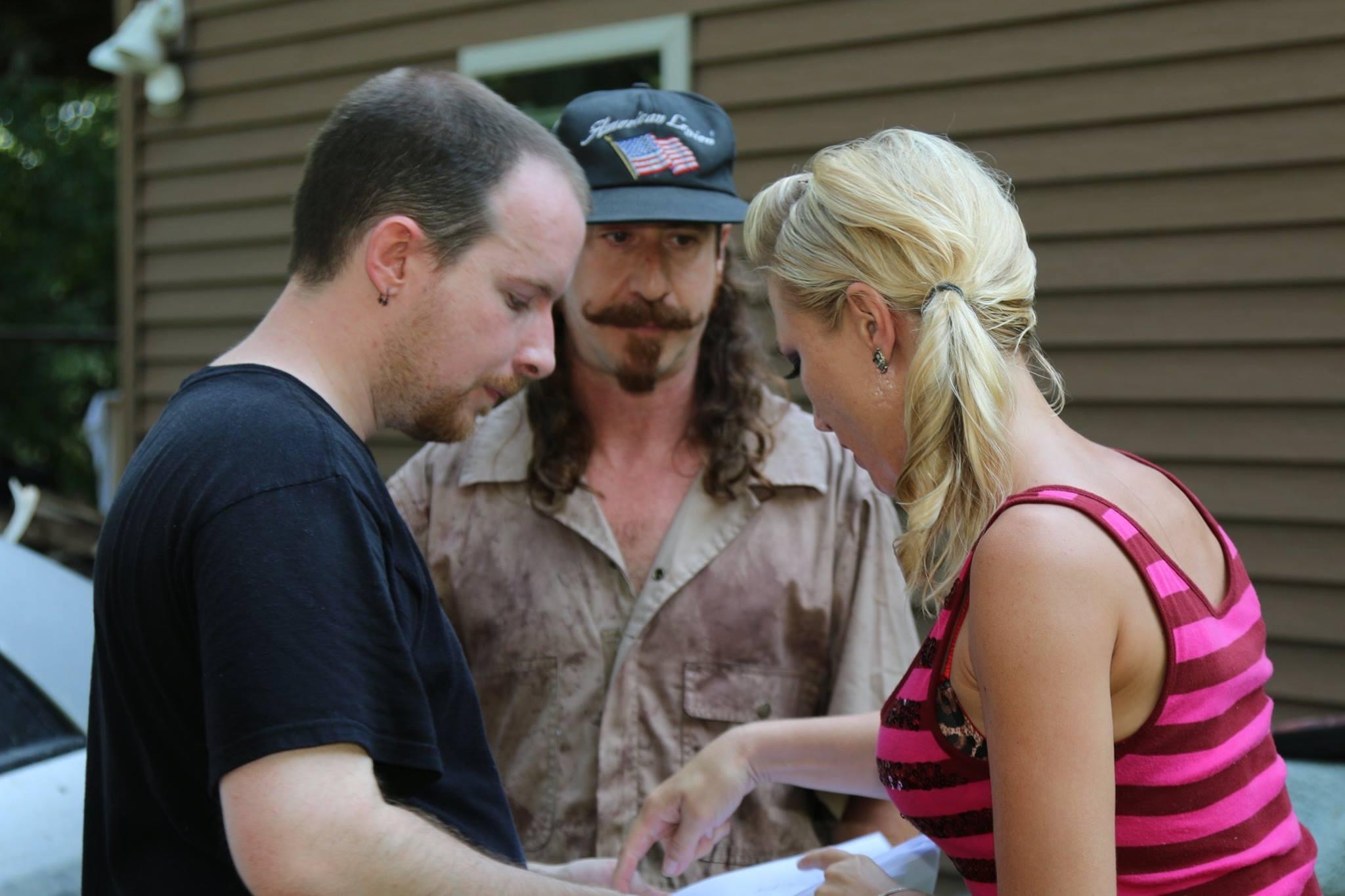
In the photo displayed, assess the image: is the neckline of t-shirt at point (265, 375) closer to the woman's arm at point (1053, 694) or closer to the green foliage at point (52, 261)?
the woman's arm at point (1053, 694)

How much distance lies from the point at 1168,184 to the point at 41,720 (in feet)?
10.1

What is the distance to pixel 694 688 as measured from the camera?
92.9 inches

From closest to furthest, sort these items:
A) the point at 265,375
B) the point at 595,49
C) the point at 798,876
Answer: the point at 265,375, the point at 798,876, the point at 595,49

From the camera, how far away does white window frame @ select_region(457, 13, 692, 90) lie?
439 cm

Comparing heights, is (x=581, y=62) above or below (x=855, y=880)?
above

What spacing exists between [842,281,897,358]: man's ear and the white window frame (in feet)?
9.88

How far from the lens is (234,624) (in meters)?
1.25

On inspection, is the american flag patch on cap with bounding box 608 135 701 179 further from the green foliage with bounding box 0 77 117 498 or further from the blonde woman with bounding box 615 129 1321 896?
the green foliage with bounding box 0 77 117 498

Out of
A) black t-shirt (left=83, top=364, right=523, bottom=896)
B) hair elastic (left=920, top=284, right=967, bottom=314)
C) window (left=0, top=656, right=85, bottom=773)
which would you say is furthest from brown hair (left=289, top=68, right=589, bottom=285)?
window (left=0, top=656, right=85, bottom=773)

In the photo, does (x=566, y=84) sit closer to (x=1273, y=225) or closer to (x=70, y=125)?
(x=1273, y=225)

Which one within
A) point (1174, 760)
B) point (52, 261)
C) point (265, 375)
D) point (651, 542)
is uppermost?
point (265, 375)

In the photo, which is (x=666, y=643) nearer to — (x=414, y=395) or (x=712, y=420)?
(x=712, y=420)

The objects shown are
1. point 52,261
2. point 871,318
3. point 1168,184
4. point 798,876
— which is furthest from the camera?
point 52,261

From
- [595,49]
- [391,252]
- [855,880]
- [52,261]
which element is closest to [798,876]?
[855,880]
